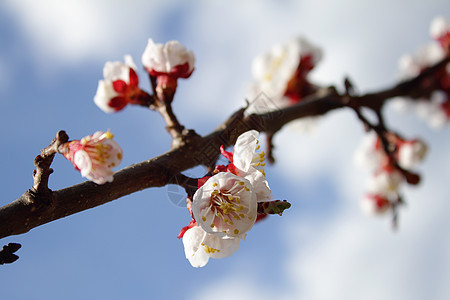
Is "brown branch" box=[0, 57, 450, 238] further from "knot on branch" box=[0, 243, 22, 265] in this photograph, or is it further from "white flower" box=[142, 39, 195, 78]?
"white flower" box=[142, 39, 195, 78]

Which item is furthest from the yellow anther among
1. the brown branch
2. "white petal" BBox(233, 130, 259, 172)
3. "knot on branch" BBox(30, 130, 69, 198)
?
"knot on branch" BBox(30, 130, 69, 198)

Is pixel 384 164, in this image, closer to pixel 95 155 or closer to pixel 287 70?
pixel 287 70

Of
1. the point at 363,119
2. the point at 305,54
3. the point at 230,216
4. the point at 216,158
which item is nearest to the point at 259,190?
the point at 230,216

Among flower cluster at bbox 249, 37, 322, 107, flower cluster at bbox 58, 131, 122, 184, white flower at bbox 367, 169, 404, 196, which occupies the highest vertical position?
flower cluster at bbox 249, 37, 322, 107

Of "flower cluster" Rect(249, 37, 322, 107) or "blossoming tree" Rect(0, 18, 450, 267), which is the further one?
"flower cluster" Rect(249, 37, 322, 107)

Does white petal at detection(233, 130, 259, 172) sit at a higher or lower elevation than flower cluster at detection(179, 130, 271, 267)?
higher

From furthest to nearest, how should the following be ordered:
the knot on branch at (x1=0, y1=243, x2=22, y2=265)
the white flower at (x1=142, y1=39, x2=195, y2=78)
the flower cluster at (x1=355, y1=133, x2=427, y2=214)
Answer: the flower cluster at (x1=355, y1=133, x2=427, y2=214), the white flower at (x1=142, y1=39, x2=195, y2=78), the knot on branch at (x1=0, y1=243, x2=22, y2=265)
